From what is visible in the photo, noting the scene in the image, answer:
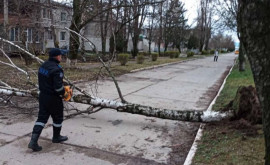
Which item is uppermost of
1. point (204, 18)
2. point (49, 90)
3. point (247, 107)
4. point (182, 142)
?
point (204, 18)

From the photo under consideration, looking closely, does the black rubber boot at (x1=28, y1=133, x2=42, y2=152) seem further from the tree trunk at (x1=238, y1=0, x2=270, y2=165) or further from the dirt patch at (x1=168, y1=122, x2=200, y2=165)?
the tree trunk at (x1=238, y1=0, x2=270, y2=165)

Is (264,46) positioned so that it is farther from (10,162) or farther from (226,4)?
(226,4)

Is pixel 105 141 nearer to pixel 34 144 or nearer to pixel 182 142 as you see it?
pixel 34 144

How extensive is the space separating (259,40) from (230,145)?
2.73 metres

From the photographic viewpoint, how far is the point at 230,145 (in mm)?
4422

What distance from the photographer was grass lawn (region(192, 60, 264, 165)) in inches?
151

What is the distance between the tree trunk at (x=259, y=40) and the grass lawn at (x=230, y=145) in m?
1.77

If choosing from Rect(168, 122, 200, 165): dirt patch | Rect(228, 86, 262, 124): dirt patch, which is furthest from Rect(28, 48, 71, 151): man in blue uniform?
Rect(228, 86, 262, 124): dirt patch

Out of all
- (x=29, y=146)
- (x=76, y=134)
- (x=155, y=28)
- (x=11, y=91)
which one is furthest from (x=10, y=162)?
(x=155, y=28)

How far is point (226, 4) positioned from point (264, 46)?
19.5 m

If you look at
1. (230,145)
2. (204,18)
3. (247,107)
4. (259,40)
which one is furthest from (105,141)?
(204,18)

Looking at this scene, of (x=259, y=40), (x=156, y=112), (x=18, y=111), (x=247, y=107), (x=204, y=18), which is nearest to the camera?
(x=259, y=40)

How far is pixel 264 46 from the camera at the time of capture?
6.91 ft

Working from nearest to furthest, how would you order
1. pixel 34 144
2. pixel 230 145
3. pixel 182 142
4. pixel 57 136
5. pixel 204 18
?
pixel 34 144 → pixel 230 145 → pixel 57 136 → pixel 182 142 → pixel 204 18
